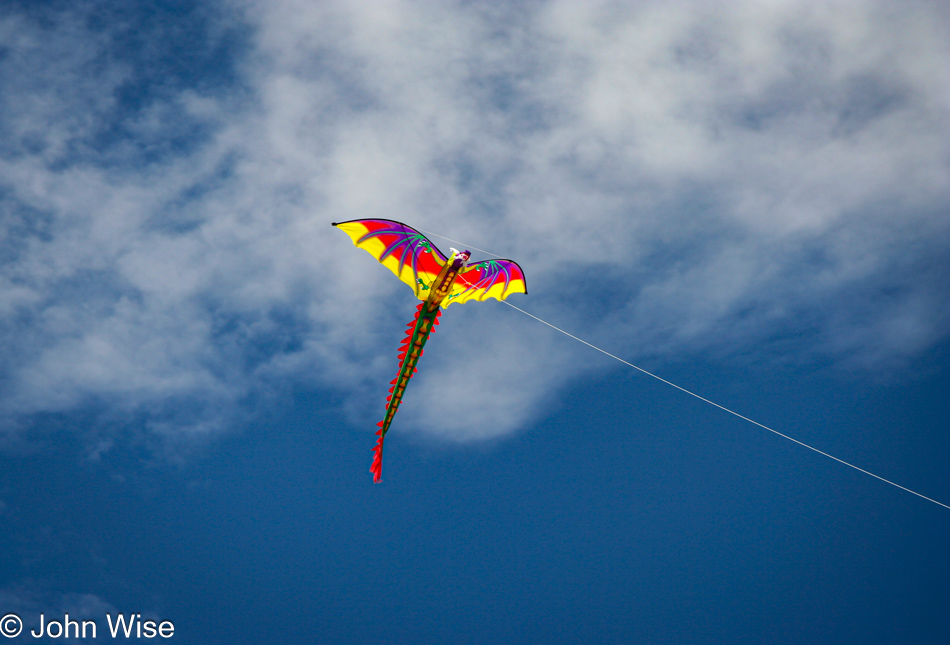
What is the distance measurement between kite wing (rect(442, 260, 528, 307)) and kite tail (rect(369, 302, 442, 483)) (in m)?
0.55

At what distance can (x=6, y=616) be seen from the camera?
18188mm

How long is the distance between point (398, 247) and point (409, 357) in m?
2.62

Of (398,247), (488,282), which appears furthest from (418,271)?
(488,282)

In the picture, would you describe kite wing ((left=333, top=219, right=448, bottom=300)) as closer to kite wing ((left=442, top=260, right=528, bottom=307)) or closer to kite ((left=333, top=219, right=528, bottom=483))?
kite ((left=333, top=219, right=528, bottom=483))

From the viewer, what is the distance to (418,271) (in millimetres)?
14492

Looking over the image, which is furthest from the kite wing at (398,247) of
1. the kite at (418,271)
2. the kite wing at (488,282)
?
the kite wing at (488,282)

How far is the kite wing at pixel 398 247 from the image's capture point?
14305mm

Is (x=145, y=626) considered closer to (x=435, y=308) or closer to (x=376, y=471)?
(x=376, y=471)

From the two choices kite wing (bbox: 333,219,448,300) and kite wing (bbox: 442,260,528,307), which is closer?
kite wing (bbox: 333,219,448,300)

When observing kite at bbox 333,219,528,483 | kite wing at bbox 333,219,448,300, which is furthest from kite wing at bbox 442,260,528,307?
kite wing at bbox 333,219,448,300

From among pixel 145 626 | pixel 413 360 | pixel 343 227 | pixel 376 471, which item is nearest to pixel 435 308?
pixel 413 360

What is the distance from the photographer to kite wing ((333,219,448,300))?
14.3 meters

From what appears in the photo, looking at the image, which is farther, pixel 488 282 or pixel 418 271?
pixel 488 282

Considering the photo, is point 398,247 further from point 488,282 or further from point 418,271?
point 488,282
